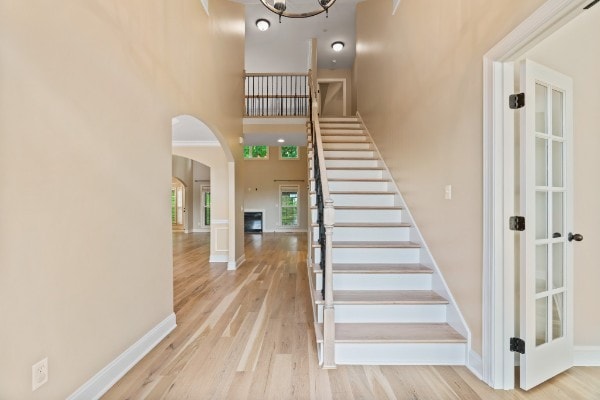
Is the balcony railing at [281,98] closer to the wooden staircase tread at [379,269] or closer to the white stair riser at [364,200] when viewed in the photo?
the white stair riser at [364,200]

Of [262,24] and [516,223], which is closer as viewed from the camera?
[516,223]

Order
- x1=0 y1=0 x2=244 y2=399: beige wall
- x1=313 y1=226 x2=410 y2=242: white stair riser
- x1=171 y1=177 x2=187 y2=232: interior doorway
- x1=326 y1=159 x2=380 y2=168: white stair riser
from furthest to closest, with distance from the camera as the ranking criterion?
x1=171 y1=177 x2=187 y2=232: interior doorway → x1=326 y1=159 x2=380 y2=168: white stair riser → x1=313 y1=226 x2=410 y2=242: white stair riser → x1=0 y1=0 x2=244 y2=399: beige wall

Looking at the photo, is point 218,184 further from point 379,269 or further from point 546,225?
point 546,225

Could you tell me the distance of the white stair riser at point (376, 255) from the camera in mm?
3055

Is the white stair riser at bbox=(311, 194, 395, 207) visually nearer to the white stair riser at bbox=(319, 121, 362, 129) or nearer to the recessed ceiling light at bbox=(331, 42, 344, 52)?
the white stair riser at bbox=(319, 121, 362, 129)

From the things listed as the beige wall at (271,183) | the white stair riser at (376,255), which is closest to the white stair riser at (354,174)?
the white stair riser at (376,255)

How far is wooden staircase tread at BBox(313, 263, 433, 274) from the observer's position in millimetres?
2729

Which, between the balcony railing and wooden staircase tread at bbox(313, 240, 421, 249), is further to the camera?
the balcony railing

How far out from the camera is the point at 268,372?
2127 millimetres

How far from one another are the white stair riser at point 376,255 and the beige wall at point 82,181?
172 centimetres

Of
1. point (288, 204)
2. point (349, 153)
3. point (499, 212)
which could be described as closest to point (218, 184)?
point (349, 153)

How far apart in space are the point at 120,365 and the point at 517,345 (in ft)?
8.76

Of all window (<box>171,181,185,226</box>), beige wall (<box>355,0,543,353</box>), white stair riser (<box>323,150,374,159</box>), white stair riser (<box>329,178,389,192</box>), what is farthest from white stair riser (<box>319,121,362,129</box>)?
window (<box>171,181,185,226</box>)

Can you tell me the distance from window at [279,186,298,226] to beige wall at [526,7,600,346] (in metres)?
11.3
